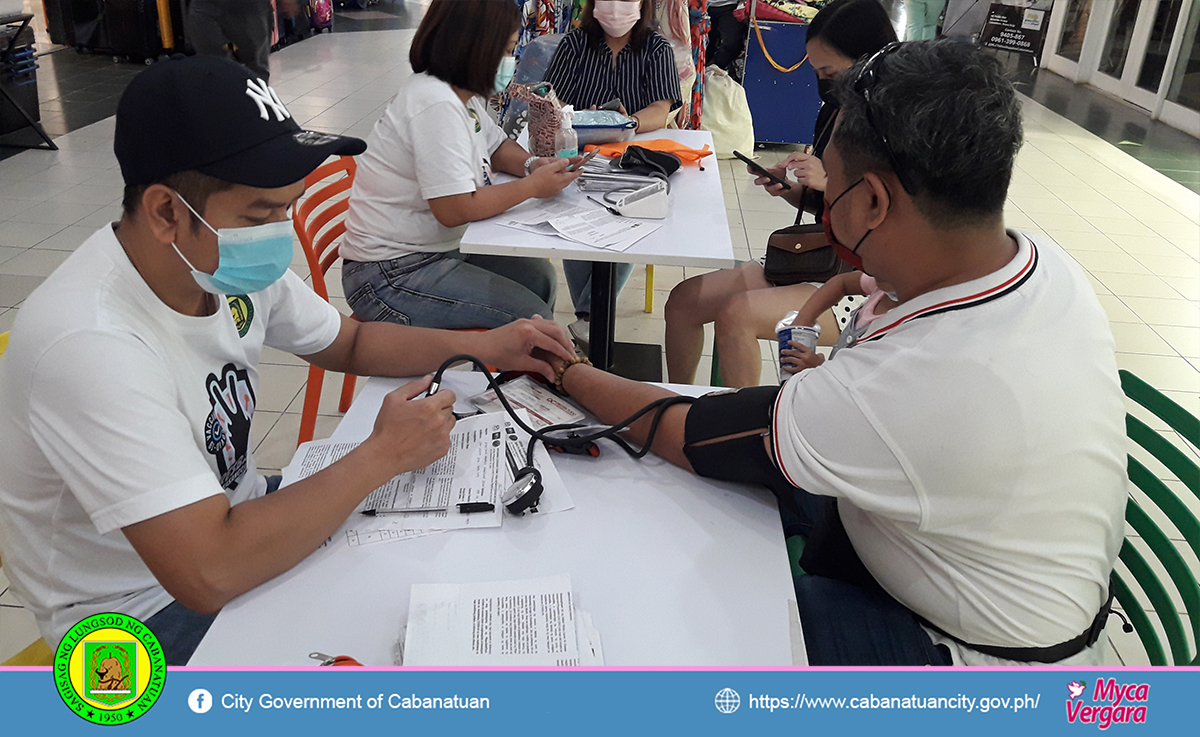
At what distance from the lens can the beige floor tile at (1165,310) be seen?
3883 mm

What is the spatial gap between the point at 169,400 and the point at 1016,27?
9.53 metres

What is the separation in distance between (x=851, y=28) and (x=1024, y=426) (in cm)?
182

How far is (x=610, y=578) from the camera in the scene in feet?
3.49

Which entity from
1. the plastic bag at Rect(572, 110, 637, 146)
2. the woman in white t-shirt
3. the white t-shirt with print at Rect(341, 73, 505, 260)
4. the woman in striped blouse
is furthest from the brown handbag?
the woman in striped blouse

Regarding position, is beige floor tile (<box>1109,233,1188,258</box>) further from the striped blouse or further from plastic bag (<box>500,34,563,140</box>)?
plastic bag (<box>500,34,563,140</box>)

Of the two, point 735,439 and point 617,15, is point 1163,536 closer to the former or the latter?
point 735,439

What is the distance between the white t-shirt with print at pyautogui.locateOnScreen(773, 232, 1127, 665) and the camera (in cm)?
100

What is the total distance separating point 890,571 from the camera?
117 cm

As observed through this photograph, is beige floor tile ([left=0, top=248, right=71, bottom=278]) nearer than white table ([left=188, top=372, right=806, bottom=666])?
No

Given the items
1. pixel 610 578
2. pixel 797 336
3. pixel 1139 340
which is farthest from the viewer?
pixel 1139 340

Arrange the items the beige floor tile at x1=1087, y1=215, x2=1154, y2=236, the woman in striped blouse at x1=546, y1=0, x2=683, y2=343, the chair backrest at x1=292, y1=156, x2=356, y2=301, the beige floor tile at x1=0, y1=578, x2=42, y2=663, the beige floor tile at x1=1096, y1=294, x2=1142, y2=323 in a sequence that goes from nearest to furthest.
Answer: the beige floor tile at x1=0, y1=578, x2=42, y2=663, the chair backrest at x1=292, y1=156, x2=356, y2=301, the woman in striped blouse at x1=546, y1=0, x2=683, y2=343, the beige floor tile at x1=1096, y1=294, x2=1142, y2=323, the beige floor tile at x1=1087, y1=215, x2=1154, y2=236
